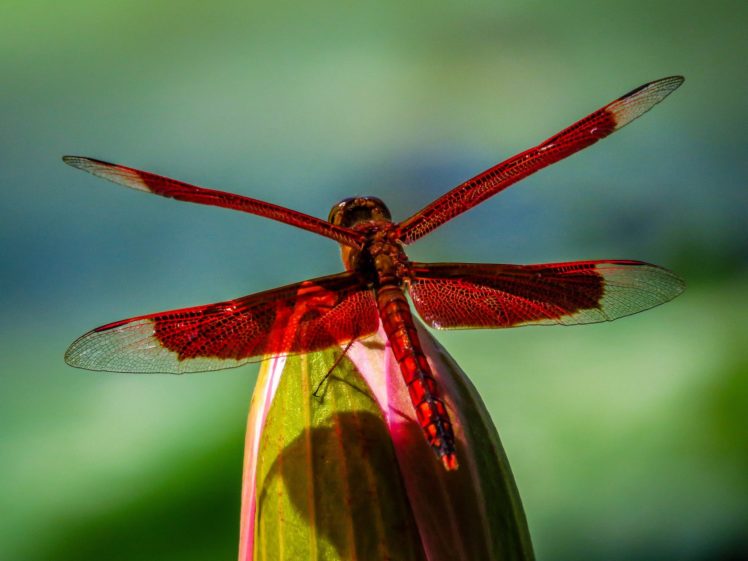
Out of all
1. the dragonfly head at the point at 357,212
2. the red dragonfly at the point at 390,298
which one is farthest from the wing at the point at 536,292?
the dragonfly head at the point at 357,212

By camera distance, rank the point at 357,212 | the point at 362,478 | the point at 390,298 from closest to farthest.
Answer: the point at 362,478 → the point at 390,298 → the point at 357,212

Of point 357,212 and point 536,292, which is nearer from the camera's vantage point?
point 536,292

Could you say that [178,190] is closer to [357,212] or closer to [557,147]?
[357,212]

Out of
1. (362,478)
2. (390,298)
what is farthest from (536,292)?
(362,478)

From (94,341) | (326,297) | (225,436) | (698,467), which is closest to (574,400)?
(698,467)

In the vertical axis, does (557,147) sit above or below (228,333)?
above

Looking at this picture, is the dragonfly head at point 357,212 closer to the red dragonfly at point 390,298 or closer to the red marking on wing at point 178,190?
the red dragonfly at point 390,298
